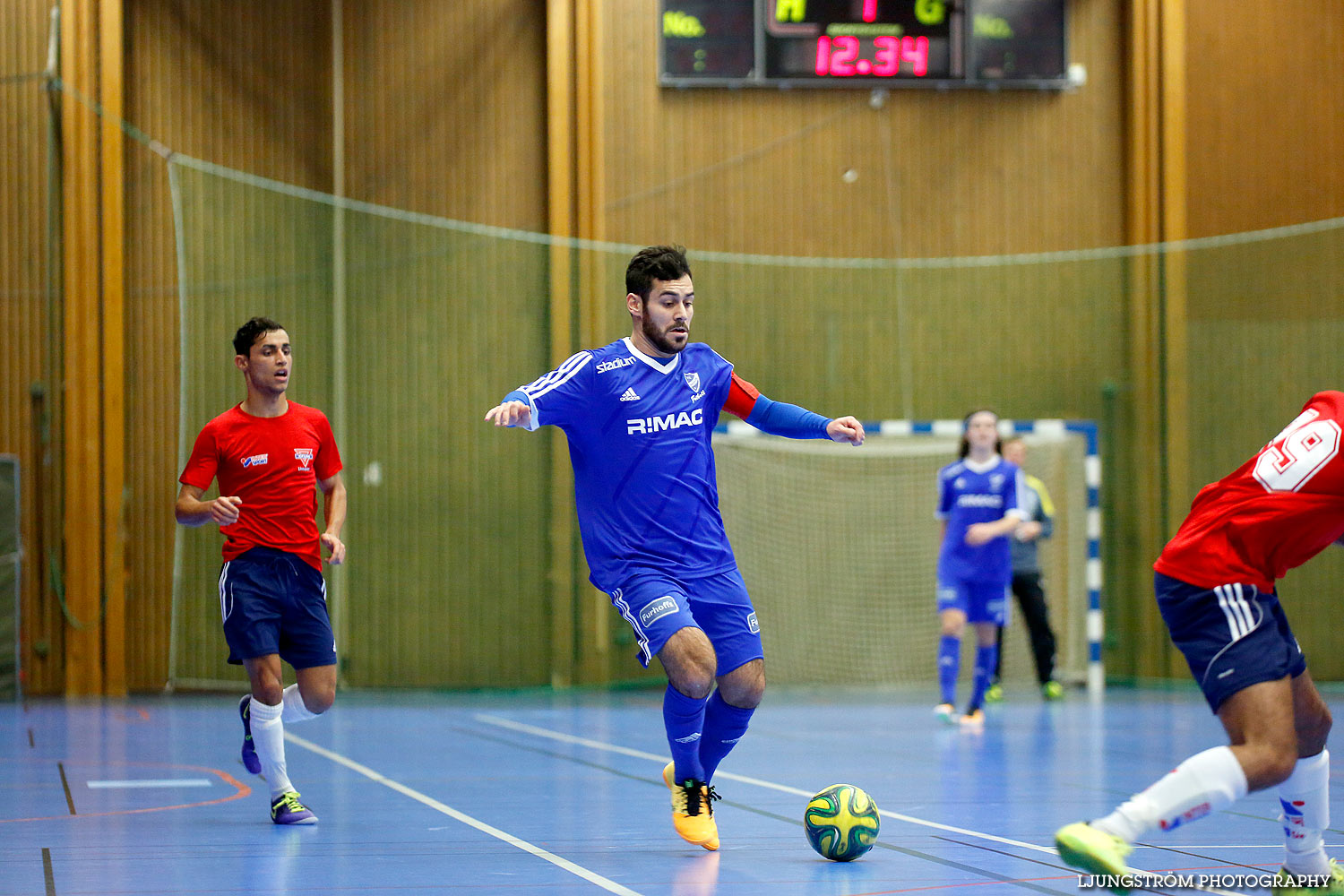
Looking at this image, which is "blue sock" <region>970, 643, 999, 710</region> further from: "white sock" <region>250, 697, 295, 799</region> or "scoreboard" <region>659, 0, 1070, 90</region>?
"scoreboard" <region>659, 0, 1070, 90</region>

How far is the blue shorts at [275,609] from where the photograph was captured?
5.87 metres

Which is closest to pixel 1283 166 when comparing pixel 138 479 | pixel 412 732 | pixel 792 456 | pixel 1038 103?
pixel 1038 103

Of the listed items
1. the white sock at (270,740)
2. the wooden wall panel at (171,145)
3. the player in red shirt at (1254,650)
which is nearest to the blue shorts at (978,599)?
the white sock at (270,740)

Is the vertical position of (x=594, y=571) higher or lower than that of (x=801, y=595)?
higher

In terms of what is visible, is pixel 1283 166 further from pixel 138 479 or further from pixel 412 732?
pixel 138 479

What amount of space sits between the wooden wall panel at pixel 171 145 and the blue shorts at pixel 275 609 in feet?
22.4

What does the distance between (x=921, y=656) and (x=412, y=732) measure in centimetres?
566

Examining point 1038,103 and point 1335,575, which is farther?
point 1038,103

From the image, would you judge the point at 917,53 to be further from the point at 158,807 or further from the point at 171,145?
the point at 158,807

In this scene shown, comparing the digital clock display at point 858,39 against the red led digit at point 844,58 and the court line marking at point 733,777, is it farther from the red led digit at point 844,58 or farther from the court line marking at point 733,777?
the court line marking at point 733,777

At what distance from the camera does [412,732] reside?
942 cm

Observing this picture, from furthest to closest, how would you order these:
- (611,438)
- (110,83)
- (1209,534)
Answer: (110,83) → (611,438) → (1209,534)

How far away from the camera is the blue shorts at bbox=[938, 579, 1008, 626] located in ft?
33.0

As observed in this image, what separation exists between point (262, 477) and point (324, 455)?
34cm
